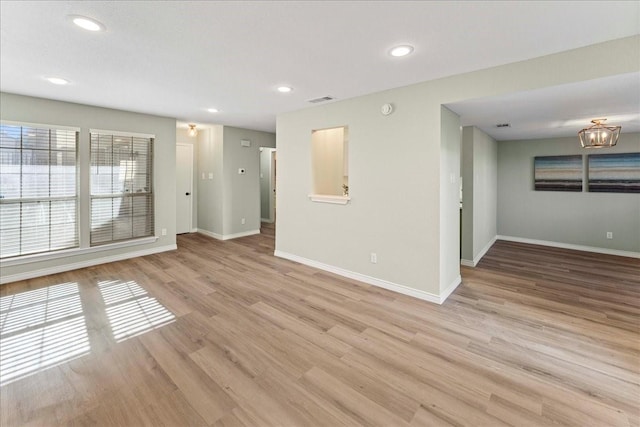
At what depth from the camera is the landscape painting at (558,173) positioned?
5566mm

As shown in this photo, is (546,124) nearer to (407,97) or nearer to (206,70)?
(407,97)

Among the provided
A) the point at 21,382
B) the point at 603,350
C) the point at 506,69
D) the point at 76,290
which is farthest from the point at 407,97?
the point at 76,290

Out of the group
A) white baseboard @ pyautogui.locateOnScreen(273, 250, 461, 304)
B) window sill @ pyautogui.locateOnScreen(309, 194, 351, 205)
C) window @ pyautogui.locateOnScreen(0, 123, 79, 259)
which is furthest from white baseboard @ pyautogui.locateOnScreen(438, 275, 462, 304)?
window @ pyautogui.locateOnScreen(0, 123, 79, 259)

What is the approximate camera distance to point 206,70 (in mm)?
2875

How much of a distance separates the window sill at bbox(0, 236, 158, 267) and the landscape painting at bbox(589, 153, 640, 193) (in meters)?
8.27

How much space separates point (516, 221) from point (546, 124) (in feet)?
8.99

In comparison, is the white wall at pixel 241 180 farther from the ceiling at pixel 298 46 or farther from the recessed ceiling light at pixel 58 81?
the recessed ceiling light at pixel 58 81

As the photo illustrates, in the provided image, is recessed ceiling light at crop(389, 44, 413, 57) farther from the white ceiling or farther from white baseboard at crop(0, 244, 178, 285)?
white baseboard at crop(0, 244, 178, 285)

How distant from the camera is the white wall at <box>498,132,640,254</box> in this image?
5.10 m

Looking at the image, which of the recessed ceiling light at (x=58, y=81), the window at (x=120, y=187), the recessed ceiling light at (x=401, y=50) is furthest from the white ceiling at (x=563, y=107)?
the window at (x=120, y=187)

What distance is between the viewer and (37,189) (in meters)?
3.96

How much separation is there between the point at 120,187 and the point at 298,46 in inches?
161

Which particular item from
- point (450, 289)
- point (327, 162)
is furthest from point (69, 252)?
point (450, 289)

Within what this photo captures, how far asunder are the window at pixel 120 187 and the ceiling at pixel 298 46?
3.38ft
